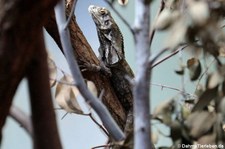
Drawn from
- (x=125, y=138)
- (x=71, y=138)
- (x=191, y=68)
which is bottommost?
(x=71, y=138)

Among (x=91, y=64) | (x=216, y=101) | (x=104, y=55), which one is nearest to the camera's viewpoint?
(x=216, y=101)

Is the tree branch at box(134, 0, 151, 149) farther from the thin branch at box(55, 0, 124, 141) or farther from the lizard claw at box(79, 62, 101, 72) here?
the lizard claw at box(79, 62, 101, 72)

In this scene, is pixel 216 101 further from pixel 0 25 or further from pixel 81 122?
pixel 81 122

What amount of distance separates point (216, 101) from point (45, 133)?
25cm

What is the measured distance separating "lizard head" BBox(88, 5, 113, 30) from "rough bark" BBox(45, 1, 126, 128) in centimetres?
50

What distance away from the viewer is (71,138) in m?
1.98

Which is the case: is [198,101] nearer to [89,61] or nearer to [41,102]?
[41,102]

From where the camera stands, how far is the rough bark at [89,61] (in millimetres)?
1222

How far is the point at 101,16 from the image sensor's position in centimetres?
180

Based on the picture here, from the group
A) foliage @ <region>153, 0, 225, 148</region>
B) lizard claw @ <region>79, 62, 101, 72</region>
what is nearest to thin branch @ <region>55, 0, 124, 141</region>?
foliage @ <region>153, 0, 225, 148</region>

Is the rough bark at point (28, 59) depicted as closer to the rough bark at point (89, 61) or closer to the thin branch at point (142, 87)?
the thin branch at point (142, 87)

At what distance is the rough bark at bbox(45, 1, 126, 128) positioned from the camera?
1222 millimetres

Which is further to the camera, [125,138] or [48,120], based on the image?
[125,138]

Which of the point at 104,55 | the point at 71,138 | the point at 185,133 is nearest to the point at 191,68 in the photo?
the point at 185,133
